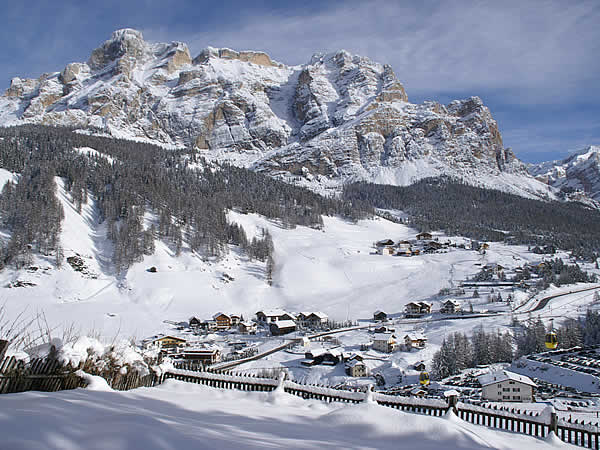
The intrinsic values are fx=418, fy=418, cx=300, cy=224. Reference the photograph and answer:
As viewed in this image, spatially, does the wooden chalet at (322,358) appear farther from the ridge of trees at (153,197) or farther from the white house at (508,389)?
the ridge of trees at (153,197)

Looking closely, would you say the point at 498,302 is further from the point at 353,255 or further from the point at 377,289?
the point at 353,255

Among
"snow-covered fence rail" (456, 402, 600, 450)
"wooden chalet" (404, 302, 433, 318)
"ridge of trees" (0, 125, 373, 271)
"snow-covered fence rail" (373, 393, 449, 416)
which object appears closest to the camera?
"snow-covered fence rail" (456, 402, 600, 450)

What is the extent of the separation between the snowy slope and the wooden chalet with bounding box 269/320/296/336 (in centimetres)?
4340

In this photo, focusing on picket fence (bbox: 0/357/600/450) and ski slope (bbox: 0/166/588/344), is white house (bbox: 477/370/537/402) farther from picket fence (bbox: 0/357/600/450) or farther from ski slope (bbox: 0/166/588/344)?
ski slope (bbox: 0/166/588/344)

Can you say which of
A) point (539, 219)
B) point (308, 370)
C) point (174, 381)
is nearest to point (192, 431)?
point (174, 381)

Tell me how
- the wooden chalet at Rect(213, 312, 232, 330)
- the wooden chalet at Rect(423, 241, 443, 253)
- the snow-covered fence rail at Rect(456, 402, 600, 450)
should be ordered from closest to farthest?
the snow-covered fence rail at Rect(456, 402, 600, 450), the wooden chalet at Rect(213, 312, 232, 330), the wooden chalet at Rect(423, 241, 443, 253)

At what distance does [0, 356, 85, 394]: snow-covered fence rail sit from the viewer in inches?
278

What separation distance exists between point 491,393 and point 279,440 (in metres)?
25.2

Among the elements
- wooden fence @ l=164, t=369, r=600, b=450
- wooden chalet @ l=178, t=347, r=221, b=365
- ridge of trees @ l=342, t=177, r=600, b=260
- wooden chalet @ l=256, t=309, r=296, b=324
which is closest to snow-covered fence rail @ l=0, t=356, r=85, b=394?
wooden fence @ l=164, t=369, r=600, b=450

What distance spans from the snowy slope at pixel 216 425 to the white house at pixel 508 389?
65.1 ft

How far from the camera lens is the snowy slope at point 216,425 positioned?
175 inches

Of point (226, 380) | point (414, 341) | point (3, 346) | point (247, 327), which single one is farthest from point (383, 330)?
point (3, 346)

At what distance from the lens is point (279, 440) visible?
19.0 feet

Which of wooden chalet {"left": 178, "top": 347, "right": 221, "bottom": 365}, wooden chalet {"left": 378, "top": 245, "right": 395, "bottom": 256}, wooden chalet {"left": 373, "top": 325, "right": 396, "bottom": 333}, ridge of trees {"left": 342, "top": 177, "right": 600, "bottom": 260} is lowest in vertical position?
wooden chalet {"left": 178, "top": 347, "right": 221, "bottom": 365}
